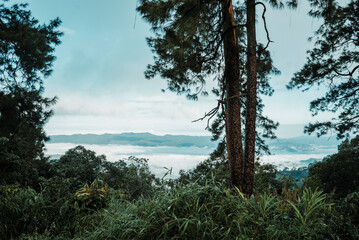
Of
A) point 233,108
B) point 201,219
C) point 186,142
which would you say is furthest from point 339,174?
point 186,142

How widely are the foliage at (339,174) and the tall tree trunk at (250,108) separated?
296 inches

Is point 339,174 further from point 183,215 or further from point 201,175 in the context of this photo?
point 183,215

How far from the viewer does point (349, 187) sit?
10.5 meters

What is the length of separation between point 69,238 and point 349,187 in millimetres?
11415

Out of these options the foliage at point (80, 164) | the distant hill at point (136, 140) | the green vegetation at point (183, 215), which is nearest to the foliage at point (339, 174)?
the green vegetation at point (183, 215)

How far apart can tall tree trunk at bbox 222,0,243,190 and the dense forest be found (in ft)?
0.07

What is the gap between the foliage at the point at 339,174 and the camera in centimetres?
1036

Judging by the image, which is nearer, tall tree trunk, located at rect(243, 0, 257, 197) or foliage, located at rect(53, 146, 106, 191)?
tall tree trunk, located at rect(243, 0, 257, 197)

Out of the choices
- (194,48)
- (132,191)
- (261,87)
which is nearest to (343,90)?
(261,87)

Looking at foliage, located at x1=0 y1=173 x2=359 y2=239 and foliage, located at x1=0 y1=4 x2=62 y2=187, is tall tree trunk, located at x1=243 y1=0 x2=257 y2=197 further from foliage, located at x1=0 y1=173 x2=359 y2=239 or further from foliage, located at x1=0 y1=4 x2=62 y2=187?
foliage, located at x1=0 y1=4 x2=62 y2=187

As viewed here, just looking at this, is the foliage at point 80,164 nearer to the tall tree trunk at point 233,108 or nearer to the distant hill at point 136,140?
the tall tree trunk at point 233,108

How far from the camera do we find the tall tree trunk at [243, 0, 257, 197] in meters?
4.82

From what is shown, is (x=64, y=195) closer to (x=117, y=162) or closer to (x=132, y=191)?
(x=132, y=191)

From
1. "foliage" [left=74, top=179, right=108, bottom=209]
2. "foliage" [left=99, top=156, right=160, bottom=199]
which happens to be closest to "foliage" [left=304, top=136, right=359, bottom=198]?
"foliage" [left=99, top=156, right=160, bottom=199]
